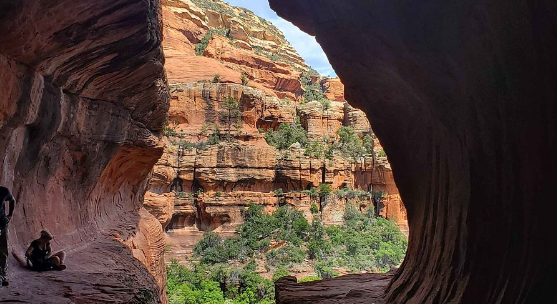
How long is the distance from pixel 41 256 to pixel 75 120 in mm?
2418

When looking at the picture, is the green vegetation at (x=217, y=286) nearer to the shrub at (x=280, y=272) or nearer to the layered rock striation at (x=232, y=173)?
the shrub at (x=280, y=272)

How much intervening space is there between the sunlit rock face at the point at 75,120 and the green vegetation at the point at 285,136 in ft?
72.0

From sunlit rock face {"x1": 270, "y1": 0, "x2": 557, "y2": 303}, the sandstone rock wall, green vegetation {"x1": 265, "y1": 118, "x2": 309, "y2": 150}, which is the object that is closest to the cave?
sunlit rock face {"x1": 270, "y1": 0, "x2": 557, "y2": 303}

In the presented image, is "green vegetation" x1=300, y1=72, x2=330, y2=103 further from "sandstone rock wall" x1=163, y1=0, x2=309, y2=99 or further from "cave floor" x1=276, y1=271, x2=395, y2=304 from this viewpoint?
"cave floor" x1=276, y1=271, x2=395, y2=304

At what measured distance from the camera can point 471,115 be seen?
2793 millimetres

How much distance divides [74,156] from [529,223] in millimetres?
7645

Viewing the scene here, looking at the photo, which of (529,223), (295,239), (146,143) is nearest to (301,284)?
(529,223)

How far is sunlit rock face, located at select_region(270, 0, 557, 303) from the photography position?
2.22 metres

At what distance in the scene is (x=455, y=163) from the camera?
11.4ft

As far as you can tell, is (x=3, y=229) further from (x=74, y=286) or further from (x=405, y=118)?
(x=405, y=118)

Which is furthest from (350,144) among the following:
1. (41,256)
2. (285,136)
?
(41,256)

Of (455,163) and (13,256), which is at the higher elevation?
(455,163)

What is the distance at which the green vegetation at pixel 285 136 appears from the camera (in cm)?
3194

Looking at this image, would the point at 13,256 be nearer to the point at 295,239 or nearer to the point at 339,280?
the point at 339,280
